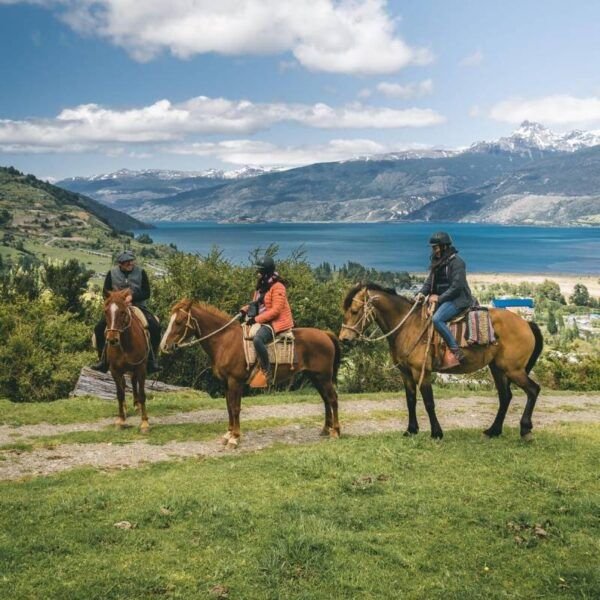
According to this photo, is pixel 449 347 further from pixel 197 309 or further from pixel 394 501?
pixel 197 309

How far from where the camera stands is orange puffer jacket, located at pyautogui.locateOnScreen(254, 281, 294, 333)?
13.0 m

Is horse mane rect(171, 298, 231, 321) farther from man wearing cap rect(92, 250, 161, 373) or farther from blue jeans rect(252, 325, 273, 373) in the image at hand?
man wearing cap rect(92, 250, 161, 373)

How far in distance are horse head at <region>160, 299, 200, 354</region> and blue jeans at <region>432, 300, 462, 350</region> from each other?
542 cm

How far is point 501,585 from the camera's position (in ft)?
21.8

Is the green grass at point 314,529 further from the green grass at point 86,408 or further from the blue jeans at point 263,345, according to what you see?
the green grass at point 86,408

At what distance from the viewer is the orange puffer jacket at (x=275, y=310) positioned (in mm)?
12969

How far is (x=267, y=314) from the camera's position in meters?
12.9

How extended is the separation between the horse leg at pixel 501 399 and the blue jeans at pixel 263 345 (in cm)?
516

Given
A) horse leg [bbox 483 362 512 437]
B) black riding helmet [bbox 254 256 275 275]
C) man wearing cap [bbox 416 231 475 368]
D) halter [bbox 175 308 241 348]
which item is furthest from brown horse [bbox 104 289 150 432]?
horse leg [bbox 483 362 512 437]

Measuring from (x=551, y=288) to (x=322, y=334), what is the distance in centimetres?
17303

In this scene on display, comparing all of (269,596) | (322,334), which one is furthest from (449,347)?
(269,596)

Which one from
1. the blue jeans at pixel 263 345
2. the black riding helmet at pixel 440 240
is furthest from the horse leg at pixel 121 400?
the black riding helmet at pixel 440 240

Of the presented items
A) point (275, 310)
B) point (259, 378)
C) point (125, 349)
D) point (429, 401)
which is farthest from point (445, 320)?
point (125, 349)

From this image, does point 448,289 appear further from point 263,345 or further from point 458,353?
point 263,345
